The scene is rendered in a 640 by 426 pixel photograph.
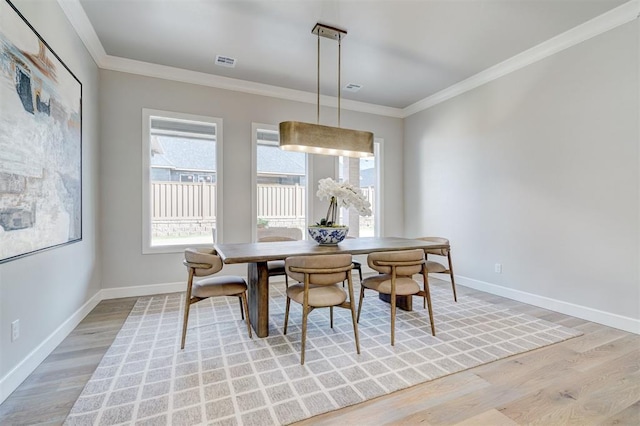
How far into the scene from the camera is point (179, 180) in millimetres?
4008

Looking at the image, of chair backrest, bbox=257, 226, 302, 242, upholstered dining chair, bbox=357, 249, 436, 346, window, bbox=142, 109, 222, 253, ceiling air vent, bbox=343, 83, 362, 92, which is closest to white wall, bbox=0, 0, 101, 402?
window, bbox=142, 109, 222, 253

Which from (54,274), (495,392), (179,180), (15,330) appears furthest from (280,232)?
(495,392)

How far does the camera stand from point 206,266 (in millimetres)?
2369

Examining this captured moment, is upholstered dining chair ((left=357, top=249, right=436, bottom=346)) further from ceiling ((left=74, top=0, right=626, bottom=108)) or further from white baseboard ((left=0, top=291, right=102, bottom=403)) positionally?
white baseboard ((left=0, top=291, right=102, bottom=403))

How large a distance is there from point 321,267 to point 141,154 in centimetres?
300

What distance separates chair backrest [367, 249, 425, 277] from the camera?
2488 mm

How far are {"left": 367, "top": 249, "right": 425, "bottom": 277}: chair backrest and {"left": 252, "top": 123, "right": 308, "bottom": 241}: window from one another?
2.26 meters

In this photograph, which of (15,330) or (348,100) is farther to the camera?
(348,100)

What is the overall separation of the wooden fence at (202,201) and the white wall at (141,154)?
193 millimetres

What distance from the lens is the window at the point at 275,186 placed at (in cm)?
440

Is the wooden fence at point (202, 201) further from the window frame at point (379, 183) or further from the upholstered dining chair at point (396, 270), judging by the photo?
the upholstered dining chair at point (396, 270)

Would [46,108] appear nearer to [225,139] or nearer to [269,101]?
[225,139]

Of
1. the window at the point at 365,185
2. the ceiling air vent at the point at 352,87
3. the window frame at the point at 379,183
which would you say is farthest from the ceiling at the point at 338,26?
the window at the point at 365,185

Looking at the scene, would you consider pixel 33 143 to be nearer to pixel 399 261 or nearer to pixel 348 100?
pixel 399 261
